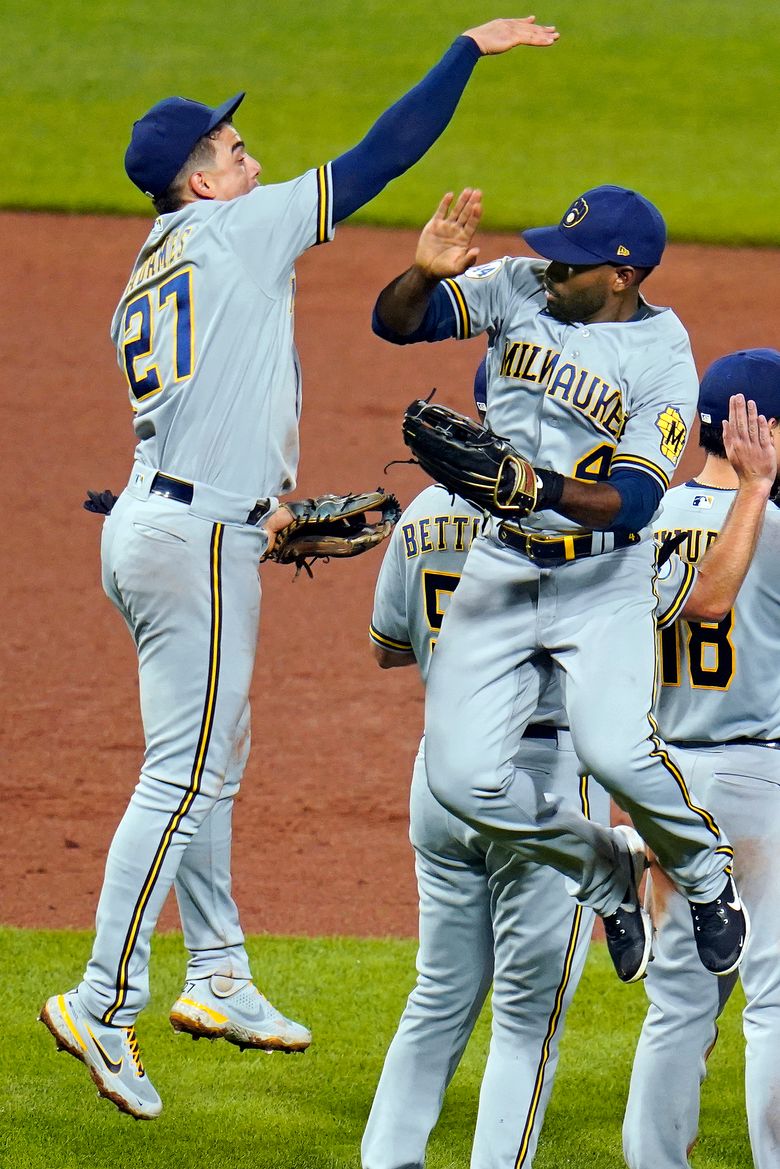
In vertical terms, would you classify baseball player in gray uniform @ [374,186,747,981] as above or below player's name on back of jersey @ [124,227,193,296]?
below

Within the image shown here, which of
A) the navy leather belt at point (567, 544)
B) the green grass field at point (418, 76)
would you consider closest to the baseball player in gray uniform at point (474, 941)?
the navy leather belt at point (567, 544)

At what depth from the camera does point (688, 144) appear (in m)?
18.5

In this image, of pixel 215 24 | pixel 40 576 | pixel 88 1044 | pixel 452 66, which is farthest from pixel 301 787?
pixel 215 24

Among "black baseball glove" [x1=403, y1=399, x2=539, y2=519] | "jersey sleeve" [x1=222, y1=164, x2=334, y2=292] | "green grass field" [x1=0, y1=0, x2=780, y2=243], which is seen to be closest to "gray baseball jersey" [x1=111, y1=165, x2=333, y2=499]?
"jersey sleeve" [x1=222, y1=164, x2=334, y2=292]

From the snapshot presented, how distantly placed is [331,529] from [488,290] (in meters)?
0.72

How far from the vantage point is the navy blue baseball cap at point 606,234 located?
3.76 m

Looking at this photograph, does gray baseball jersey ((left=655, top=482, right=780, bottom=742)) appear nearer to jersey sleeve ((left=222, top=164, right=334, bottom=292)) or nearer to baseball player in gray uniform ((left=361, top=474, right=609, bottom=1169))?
baseball player in gray uniform ((left=361, top=474, right=609, bottom=1169))

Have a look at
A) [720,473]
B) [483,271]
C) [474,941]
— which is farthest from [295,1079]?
[483,271]

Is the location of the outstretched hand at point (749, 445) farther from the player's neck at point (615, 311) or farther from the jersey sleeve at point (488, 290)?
the jersey sleeve at point (488, 290)

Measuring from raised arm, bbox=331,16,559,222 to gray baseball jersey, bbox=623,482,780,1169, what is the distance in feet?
3.53

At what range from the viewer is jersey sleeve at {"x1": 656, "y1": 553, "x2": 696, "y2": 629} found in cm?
382

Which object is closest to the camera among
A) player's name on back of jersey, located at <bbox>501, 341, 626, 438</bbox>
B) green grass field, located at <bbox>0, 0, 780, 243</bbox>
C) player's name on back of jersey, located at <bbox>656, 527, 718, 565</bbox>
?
player's name on back of jersey, located at <bbox>501, 341, 626, 438</bbox>

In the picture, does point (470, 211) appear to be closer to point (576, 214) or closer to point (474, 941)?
point (576, 214)

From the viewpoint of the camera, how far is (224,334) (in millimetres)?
3928
